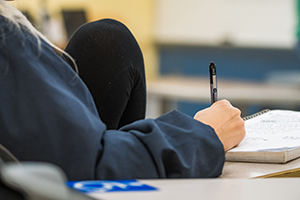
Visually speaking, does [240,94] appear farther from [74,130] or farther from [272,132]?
[74,130]

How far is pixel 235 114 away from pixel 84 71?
0.34 meters

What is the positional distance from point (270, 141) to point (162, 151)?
0.77 feet

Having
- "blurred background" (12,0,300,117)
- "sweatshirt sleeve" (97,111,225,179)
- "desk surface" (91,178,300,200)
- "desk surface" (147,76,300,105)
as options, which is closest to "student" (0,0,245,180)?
"sweatshirt sleeve" (97,111,225,179)

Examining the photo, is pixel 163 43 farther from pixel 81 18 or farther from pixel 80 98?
pixel 80 98

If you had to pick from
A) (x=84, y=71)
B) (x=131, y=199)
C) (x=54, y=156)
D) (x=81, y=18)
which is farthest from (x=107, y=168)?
(x=81, y=18)

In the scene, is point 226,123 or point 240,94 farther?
point 240,94

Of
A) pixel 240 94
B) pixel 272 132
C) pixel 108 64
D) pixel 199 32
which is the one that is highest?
pixel 108 64

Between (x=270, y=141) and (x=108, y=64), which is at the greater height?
(x=108, y=64)

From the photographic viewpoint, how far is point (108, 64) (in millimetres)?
839

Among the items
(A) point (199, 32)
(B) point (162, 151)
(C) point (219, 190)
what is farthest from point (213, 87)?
(A) point (199, 32)

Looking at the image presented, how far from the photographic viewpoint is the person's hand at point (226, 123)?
25.8 inches

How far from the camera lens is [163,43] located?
469cm

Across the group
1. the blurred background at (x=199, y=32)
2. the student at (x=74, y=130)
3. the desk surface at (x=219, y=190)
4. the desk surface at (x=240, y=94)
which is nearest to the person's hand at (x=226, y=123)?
the student at (x=74, y=130)

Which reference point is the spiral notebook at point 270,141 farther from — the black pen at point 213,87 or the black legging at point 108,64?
the black legging at point 108,64
